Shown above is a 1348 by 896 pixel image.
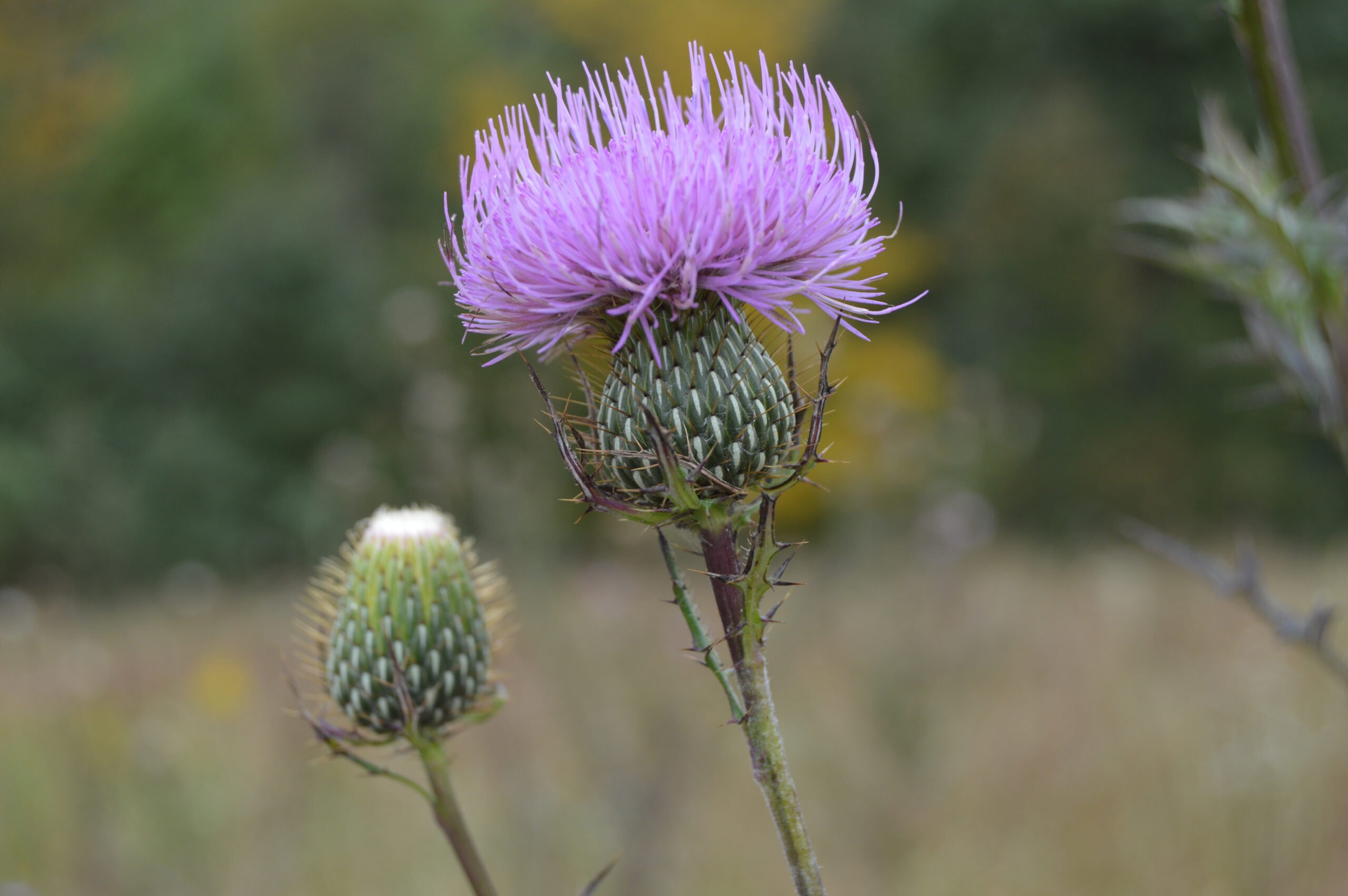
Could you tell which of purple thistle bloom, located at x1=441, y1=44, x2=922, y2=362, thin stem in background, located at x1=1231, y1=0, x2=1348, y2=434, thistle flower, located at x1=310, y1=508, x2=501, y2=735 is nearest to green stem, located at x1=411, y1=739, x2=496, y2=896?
thistle flower, located at x1=310, y1=508, x2=501, y2=735

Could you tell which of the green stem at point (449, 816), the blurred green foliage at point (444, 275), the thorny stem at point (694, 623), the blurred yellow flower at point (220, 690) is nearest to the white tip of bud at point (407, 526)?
the green stem at point (449, 816)

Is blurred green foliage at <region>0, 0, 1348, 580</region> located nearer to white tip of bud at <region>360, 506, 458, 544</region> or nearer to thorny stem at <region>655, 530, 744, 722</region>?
white tip of bud at <region>360, 506, 458, 544</region>

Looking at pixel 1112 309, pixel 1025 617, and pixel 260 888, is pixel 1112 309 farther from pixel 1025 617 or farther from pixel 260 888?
pixel 260 888

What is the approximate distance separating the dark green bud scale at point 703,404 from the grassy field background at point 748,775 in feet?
6.11

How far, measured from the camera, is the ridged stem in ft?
4.54

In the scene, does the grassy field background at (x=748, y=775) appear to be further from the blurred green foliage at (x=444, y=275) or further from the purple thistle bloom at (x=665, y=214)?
the blurred green foliage at (x=444, y=275)

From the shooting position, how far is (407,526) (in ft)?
7.72

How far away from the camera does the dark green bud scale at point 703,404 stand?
1699mm

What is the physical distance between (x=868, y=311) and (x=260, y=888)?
4983 millimetres

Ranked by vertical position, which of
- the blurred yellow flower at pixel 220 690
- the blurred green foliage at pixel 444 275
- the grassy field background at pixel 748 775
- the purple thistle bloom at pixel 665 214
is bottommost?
the grassy field background at pixel 748 775

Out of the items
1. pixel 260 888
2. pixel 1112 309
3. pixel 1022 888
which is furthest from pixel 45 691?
pixel 1112 309

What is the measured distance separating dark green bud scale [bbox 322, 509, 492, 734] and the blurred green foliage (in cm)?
1248

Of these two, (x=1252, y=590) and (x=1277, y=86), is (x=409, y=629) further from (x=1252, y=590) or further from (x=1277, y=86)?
(x=1277, y=86)

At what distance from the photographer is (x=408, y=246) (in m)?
29.2
